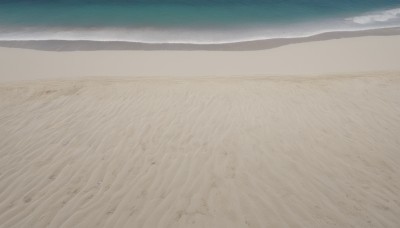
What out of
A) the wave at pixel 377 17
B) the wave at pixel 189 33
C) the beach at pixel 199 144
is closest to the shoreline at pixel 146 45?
the wave at pixel 189 33

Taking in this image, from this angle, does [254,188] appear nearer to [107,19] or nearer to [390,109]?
[390,109]

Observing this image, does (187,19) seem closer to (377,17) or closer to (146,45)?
(146,45)

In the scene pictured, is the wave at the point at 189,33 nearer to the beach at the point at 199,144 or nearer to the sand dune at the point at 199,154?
the beach at the point at 199,144

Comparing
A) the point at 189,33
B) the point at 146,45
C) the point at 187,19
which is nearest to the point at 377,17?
the point at 187,19

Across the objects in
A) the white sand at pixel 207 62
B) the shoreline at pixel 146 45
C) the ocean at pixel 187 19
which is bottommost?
the white sand at pixel 207 62

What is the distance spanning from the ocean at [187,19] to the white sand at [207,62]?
1.77m

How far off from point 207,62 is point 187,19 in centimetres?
607

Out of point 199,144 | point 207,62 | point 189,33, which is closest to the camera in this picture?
point 199,144

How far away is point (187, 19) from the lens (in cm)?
1595

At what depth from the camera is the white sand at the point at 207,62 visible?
392 inches

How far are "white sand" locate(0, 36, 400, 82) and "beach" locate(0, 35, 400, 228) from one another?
9cm

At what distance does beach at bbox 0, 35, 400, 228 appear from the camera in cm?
464

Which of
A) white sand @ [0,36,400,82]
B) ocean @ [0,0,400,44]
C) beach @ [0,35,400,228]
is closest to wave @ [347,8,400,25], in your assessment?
ocean @ [0,0,400,44]

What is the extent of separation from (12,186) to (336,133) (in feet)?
20.4
